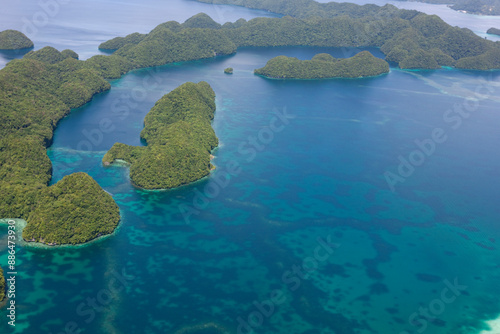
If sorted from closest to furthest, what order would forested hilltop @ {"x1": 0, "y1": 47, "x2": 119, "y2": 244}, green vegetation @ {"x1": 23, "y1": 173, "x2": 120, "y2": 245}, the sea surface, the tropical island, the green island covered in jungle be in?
1. the sea surface
2. green vegetation @ {"x1": 23, "y1": 173, "x2": 120, "y2": 245}
3. forested hilltop @ {"x1": 0, "y1": 47, "x2": 119, "y2": 244}
4. the green island covered in jungle
5. the tropical island

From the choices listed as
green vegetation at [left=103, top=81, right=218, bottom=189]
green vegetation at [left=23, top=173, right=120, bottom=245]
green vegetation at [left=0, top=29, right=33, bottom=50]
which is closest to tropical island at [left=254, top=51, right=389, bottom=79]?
green vegetation at [left=103, top=81, right=218, bottom=189]

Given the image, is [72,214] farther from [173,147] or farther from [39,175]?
[173,147]

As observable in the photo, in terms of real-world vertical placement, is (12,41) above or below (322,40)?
below

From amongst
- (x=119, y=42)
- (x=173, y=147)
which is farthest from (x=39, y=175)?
(x=119, y=42)

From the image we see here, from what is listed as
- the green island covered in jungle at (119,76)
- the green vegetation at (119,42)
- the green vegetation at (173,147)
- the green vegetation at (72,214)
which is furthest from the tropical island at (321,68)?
the green vegetation at (72,214)

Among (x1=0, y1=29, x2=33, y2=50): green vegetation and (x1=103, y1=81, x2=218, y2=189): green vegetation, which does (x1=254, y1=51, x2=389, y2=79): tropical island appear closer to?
(x1=103, y1=81, x2=218, y2=189): green vegetation

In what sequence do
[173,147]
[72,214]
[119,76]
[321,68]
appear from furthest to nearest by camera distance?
[321,68], [119,76], [173,147], [72,214]
